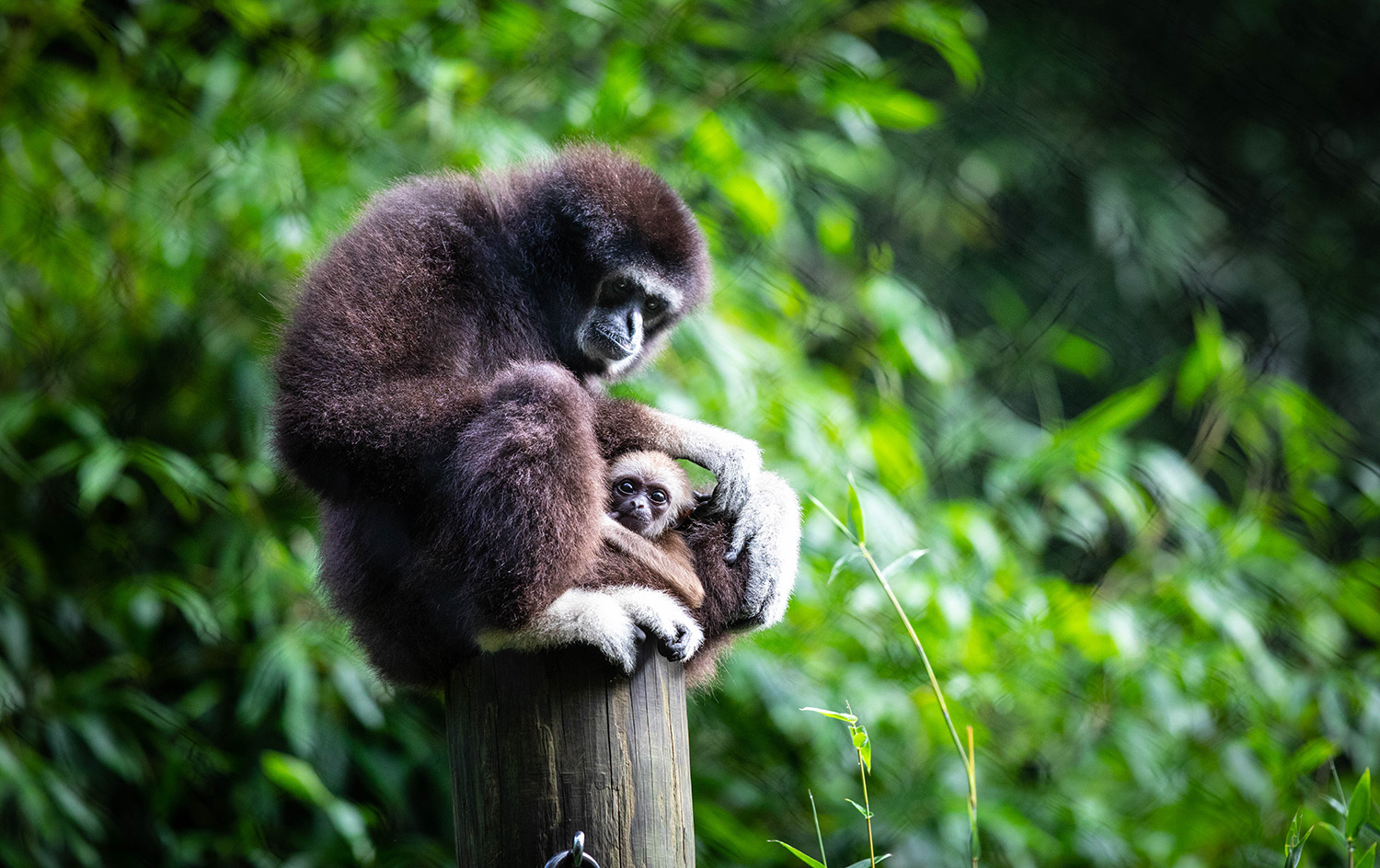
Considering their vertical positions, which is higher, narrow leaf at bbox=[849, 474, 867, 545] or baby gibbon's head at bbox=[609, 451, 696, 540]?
narrow leaf at bbox=[849, 474, 867, 545]

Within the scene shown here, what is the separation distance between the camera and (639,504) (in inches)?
59.5

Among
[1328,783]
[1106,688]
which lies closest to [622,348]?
[1106,688]

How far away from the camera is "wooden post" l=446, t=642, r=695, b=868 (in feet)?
4.03

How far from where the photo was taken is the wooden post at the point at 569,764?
123 cm

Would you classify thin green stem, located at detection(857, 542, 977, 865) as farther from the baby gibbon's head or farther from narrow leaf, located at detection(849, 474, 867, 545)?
the baby gibbon's head

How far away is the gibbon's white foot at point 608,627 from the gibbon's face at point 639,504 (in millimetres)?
195

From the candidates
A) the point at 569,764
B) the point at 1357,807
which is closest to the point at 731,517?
the point at 569,764

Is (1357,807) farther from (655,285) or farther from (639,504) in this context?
(655,285)

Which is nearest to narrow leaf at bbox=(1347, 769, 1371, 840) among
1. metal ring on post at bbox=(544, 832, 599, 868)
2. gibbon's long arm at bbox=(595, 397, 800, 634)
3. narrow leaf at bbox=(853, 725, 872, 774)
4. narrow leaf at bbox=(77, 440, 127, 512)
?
narrow leaf at bbox=(853, 725, 872, 774)

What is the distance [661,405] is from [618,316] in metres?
0.83

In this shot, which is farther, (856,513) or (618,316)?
(618,316)

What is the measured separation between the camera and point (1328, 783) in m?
3.12

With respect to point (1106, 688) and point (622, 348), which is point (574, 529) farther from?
point (1106, 688)

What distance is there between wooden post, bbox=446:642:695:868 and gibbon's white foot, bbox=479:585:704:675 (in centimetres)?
2
